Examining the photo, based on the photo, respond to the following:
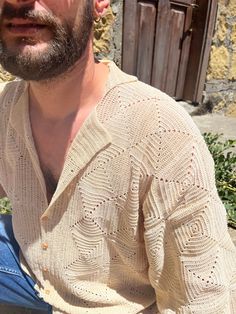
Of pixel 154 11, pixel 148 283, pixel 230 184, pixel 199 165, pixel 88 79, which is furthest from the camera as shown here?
pixel 154 11

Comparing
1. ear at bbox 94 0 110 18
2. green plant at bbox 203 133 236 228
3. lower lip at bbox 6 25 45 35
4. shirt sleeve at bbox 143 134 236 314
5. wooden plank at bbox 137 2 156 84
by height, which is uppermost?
ear at bbox 94 0 110 18

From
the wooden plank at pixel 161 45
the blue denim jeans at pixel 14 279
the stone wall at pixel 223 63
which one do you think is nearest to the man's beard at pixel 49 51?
the blue denim jeans at pixel 14 279

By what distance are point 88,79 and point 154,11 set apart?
354 cm

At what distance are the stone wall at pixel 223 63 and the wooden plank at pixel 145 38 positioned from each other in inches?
30.6

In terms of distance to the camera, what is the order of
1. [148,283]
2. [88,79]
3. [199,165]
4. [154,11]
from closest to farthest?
[199,165] → [88,79] → [148,283] → [154,11]

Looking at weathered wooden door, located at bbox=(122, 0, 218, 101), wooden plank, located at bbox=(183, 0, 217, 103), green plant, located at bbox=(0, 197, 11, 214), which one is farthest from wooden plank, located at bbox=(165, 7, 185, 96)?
green plant, located at bbox=(0, 197, 11, 214)

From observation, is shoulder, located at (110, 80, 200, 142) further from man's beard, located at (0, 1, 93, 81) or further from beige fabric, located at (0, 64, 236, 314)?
man's beard, located at (0, 1, 93, 81)

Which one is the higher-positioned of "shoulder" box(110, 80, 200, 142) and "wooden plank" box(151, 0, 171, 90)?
"shoulder" box(110, 80, 200, 142)

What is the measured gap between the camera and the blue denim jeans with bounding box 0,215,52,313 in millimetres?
1599

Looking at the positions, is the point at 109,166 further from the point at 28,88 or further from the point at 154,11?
the point at 154,11

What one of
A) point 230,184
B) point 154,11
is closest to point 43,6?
point 230,184

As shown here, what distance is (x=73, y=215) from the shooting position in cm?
134

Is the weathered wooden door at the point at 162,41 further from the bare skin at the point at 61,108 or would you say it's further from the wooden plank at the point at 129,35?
the bare skin at the point at 61,108

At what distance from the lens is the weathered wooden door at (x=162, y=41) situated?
4387 millimetres
